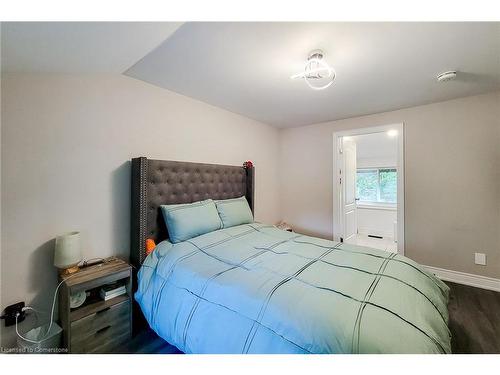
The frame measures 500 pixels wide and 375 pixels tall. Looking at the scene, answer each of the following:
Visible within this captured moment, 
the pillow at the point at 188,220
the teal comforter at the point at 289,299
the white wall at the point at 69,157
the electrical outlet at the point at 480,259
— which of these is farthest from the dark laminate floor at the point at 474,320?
the white wall at the point at 69,157

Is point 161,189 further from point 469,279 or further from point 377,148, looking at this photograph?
point 377,148

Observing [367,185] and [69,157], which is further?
[367,185]

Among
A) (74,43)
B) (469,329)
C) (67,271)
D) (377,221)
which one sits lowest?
(469,329)

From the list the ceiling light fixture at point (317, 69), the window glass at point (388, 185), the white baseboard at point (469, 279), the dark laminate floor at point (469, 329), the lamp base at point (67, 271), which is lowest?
the dark laminate floor at point (469, 329)

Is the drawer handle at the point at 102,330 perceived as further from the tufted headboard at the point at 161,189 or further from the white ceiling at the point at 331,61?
the white ceiling at the point at 331,61

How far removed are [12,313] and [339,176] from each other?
3728mm

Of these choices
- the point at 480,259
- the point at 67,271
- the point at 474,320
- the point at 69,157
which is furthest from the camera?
the point at 480,259

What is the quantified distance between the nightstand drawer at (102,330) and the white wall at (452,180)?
3327mm

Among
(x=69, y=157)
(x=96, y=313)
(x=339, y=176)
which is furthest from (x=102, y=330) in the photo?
(x=339, y=176)

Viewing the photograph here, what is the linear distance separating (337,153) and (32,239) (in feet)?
11.7

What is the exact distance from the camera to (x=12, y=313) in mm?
1317

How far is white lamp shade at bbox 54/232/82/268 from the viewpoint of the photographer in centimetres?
137

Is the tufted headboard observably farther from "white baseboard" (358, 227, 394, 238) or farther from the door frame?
"white baseboard" (358, 227, 394, 238)

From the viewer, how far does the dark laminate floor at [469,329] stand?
1437mm
